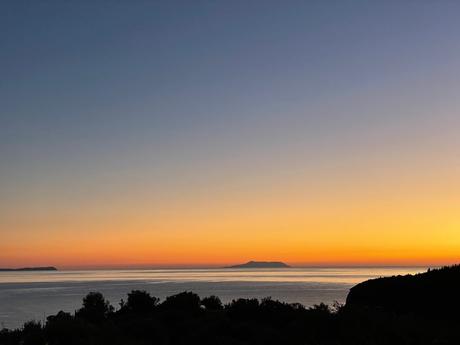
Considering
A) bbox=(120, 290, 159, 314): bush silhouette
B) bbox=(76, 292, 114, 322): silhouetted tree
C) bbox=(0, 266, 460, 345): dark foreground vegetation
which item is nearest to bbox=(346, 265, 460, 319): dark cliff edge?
bbox=(0, 266, 460, 345): dark foreground vegetation

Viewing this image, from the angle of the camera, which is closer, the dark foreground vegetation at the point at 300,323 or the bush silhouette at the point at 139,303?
the dark foreground vegetation at the point at 300,323

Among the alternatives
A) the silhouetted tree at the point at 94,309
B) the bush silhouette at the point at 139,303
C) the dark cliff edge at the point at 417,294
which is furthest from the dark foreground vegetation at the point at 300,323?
the bush silhouette at the point at 139,303

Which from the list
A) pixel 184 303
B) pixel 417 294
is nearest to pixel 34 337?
pixel 184 303

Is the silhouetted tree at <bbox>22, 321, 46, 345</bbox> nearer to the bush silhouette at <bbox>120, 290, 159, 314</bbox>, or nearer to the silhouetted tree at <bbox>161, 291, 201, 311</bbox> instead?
the silhouetted tree at <bbox>161, 291, 201, 311</bbox>

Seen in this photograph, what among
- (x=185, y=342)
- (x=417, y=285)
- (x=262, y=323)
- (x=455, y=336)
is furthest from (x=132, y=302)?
(x=455, y=336)

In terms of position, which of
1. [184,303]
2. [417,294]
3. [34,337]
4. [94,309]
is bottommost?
[94,309]

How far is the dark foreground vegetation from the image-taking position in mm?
17281

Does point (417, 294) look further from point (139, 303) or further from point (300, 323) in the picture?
point (139, 303)

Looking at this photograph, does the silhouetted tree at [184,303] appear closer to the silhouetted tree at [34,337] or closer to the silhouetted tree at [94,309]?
the silhouetted tree at [94,309]

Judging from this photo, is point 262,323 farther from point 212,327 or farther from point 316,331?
point 316,331

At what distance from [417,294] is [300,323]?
7.03 metres

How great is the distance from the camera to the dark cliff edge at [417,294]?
73.5 ft

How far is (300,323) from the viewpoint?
19.5m

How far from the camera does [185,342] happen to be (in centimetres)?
1984
